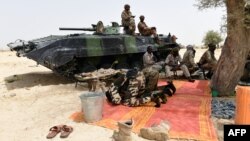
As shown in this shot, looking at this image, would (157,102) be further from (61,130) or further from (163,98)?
(61,130)

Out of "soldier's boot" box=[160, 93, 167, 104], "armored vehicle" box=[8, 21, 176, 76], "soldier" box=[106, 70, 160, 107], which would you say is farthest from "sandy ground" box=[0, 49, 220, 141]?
"soldier's boot" box=[160, 93, 167, 104]

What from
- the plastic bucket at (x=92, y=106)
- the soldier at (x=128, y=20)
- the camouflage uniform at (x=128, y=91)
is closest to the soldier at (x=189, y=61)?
the soldier at (x=128, y=20)

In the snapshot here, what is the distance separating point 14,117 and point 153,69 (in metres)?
3.23

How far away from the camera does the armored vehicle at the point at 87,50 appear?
11.1 meters

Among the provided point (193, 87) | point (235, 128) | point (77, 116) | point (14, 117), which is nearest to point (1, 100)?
point (14, 117)

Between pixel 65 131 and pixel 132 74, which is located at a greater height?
pixel 132 74

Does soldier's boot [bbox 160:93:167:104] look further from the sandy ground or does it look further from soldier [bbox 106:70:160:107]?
the sandy ground

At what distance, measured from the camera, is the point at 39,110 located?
8.26 meters

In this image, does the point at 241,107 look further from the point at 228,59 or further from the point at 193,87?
the point at 193,87

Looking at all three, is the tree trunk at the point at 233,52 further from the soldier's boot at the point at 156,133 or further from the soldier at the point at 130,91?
the soldier's boot at the point at 156,133

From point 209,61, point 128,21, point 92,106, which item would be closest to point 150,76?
point 92,106

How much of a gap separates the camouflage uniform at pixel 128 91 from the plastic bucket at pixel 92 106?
3.38 ft

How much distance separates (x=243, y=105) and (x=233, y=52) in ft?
11.1

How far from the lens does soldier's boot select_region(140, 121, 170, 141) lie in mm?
5824
